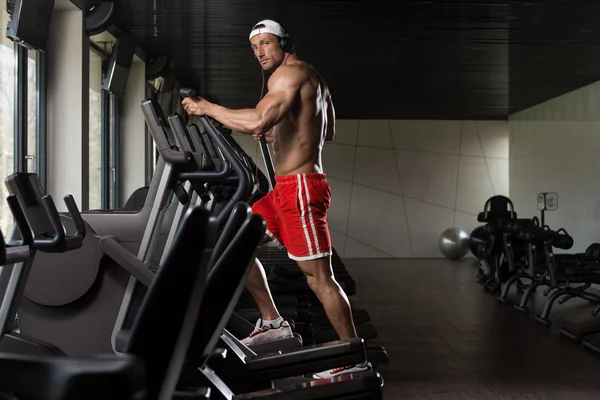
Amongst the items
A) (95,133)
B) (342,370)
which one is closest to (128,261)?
(342,370)

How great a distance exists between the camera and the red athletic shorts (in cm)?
291

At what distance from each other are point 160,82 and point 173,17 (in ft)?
6.87

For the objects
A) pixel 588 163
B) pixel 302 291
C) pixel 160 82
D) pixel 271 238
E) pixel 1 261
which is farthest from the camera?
pixel 588 163

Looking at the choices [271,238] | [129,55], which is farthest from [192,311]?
[129,55]

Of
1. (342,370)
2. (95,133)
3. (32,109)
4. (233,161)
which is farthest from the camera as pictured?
(95,133)

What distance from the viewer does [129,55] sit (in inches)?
Answer: 254

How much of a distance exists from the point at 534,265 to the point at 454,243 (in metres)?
5.37

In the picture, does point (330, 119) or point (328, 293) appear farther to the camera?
point (330, 119)

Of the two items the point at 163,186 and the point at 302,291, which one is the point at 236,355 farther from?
the point at 302,291

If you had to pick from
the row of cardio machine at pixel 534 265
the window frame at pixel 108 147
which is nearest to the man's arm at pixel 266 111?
the row of cardio machine at pixel 534 265

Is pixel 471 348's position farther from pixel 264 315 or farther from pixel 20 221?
pixel 20 221

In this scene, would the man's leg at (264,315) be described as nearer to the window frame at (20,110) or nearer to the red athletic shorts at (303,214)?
the red athletic shorts at (303,214)

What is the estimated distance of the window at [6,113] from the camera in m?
4.33

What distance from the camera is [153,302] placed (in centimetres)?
114
